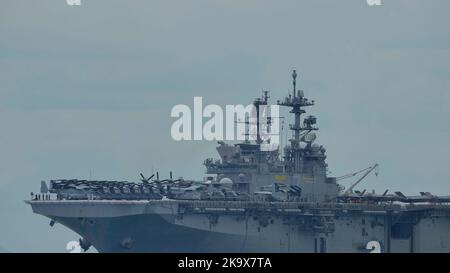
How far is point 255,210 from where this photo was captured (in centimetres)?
5475

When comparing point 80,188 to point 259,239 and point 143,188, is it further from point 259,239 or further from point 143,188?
point 259,239

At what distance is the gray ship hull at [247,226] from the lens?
5219 centimetres

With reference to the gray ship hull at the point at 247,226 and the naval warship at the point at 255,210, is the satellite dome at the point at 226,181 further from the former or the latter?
the gray ship hull at the point at 247,226

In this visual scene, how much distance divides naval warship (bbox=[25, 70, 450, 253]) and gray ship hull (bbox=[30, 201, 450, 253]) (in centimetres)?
4

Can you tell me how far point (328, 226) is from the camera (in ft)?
185

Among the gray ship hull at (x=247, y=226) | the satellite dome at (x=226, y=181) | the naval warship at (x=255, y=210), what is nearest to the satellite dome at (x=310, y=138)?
the naval warship at (x=255, y=210)

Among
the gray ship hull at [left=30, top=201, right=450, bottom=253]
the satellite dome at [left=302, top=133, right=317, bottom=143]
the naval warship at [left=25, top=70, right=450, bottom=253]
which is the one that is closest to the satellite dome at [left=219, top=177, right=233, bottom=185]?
the naval warship at [left=25, top=70, right=450, bottom=253]

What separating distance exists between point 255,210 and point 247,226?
78 centimetres

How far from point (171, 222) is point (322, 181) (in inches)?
417

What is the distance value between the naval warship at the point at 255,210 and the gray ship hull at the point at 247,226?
0.14 feet

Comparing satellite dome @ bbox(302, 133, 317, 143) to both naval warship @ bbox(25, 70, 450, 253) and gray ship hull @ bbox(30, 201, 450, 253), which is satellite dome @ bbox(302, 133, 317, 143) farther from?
gray ship hull @ bbox(30, 201, 450, 253)

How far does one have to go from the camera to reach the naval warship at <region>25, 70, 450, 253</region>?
52.9 m

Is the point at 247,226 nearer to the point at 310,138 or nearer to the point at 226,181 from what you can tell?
the point at 226,181
